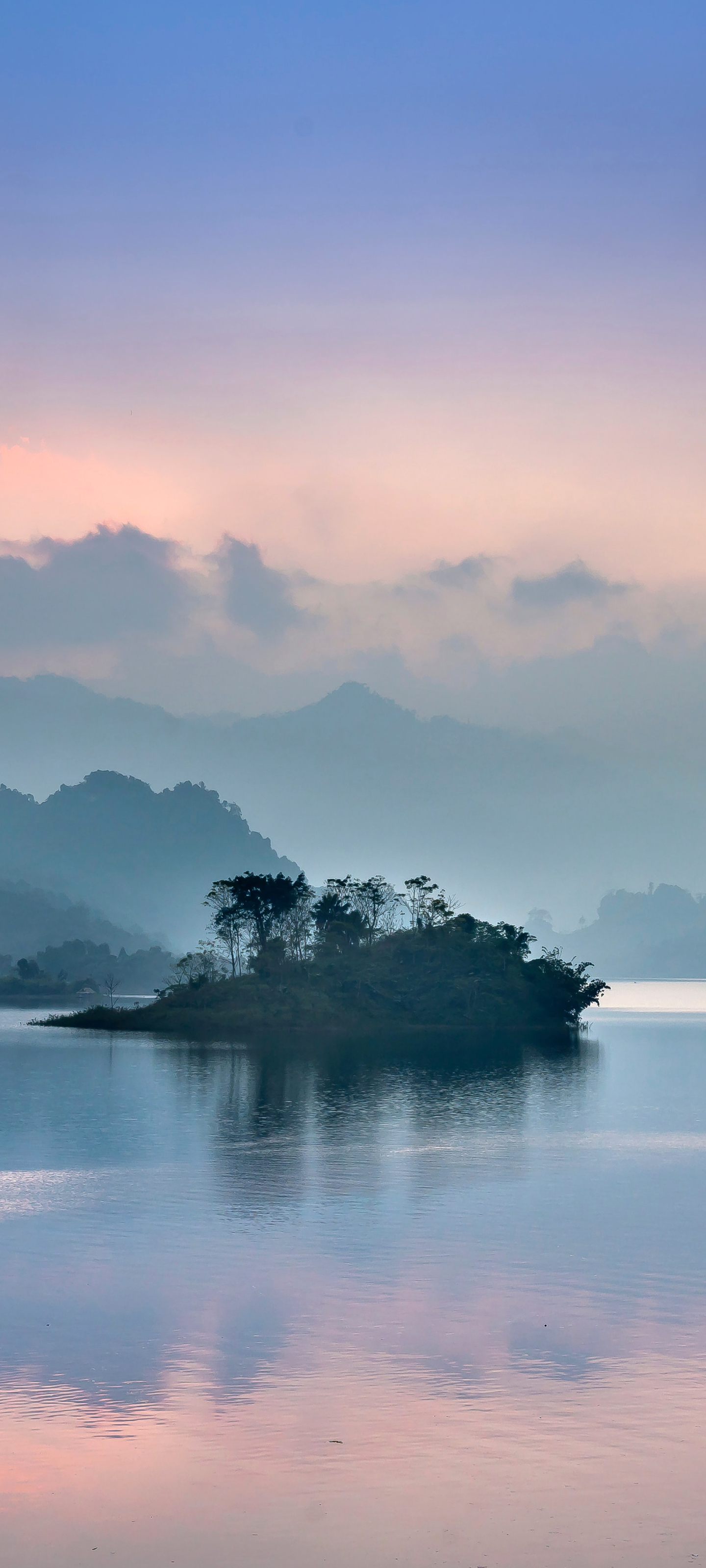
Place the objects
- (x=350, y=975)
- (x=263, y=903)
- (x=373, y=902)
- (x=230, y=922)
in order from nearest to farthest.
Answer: (x=350, y=975) → (x=263, y=903) → (x=230, y=922) → (x=373, y=902)

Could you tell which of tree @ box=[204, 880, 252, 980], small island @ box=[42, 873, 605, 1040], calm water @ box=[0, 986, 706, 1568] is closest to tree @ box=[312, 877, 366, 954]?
small island @ box=[42, 873, 605, 1040]

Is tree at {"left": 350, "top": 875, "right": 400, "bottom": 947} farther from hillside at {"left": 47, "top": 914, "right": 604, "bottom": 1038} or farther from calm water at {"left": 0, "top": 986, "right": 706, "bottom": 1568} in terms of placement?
calm water at {"left": 0, "top": 986, "right": 706, "bottom": 1568}

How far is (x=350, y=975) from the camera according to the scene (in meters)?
141

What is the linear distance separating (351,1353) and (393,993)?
121358 millimetres

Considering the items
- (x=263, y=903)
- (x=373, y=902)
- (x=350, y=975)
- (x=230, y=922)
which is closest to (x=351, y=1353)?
(x=350, y=975)

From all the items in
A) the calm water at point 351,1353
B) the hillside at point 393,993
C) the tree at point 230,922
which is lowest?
the calm water at point 351,1353

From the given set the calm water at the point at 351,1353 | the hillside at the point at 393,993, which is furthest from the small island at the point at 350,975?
the calm water at the point at 351,1353

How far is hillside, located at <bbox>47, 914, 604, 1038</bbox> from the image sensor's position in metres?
135

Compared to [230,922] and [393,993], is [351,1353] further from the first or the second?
[230,922]

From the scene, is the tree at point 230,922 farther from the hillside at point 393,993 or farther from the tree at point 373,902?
→ the tree at point 373,902

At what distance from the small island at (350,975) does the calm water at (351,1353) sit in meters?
87.9

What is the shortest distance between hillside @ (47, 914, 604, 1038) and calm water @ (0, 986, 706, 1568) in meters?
87.1

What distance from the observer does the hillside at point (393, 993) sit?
443 feet

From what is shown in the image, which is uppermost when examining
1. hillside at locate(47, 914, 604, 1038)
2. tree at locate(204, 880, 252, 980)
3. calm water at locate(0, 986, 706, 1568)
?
tree at locate(204, 880, 252, 980)
